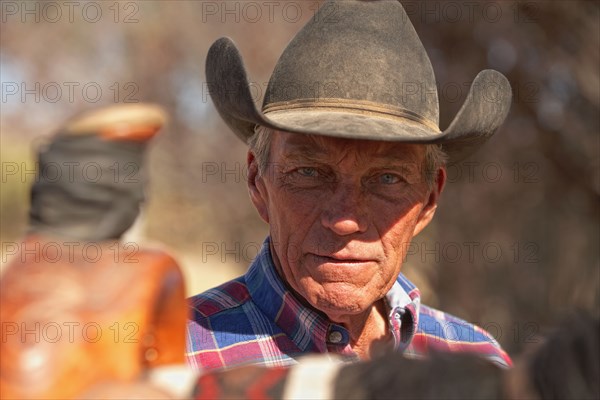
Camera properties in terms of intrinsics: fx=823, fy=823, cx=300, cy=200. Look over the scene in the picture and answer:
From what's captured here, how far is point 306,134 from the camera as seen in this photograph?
2.38 m

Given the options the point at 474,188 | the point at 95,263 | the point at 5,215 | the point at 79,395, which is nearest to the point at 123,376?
the point at 79,395

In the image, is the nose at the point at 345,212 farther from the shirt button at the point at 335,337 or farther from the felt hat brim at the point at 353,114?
the shirt button at the point at 335,337

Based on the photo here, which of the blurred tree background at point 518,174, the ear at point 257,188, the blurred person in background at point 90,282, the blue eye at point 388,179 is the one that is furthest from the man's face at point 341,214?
the blurred tree background at point 518,174

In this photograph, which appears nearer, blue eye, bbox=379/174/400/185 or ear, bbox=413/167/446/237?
blue eye, bbox=379/174/400/185

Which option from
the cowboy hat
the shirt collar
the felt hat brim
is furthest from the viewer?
the shirt collar

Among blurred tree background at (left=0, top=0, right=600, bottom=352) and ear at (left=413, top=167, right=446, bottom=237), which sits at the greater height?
ear at (left=413, top=167, right=446, bottom=237)

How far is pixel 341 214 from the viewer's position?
2.38m

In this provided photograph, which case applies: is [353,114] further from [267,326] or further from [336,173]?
[267,326]

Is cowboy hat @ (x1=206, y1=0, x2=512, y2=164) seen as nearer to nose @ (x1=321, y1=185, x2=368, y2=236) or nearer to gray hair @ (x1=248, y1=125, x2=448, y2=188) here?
gray hair @ (x1=248, y1=125, x2=448, y2=188)

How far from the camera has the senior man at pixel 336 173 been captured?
2.39 m

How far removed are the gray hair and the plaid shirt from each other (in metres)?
0.29

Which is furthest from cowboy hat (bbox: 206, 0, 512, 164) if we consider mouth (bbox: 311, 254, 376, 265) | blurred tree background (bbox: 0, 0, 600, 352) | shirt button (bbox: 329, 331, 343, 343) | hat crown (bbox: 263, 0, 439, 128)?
blurred tree background (bbox: 0, 0, 600, 352)

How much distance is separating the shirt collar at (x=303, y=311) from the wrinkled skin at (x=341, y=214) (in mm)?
42

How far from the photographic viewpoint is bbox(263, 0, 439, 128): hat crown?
2.47 meters
